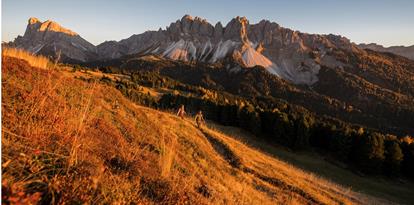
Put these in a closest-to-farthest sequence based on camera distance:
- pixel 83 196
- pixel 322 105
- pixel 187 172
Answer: pixel 83 196 < pixel 187 172 < pixel 322 105

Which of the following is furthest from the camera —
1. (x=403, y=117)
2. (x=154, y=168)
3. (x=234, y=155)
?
(x=403, y=117)

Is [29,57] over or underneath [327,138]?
over

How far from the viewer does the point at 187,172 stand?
9.23 metres

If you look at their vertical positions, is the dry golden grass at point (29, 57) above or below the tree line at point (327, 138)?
above

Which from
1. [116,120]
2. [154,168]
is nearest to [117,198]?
[154,168]

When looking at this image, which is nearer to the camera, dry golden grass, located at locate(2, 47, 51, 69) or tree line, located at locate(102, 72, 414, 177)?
dry golden grass, located at locate(2, 47, 51, 69)

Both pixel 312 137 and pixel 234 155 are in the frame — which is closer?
pixel 234 155

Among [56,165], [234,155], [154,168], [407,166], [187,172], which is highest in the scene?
[56,165]

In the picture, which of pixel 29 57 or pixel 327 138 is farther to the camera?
pixel 327 138

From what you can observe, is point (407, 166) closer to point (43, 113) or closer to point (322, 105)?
point (43, 113)

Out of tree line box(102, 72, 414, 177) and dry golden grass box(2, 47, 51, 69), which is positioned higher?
dry golden grass box(2, 47, 51, 69)

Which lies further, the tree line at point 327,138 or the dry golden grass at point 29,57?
the tree line at point 327,138

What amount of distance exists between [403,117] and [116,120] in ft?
689

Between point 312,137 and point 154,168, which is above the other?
point 154,168
